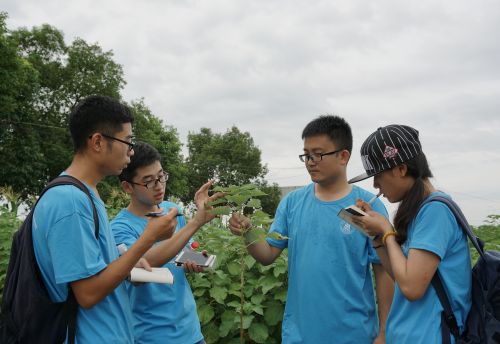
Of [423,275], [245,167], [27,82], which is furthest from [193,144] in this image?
[423,275]

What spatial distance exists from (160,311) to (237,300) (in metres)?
1.33

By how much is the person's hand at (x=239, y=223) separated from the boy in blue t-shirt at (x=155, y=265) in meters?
0.12

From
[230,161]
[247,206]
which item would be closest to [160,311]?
[247,206]

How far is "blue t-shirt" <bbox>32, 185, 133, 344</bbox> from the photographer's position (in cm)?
190

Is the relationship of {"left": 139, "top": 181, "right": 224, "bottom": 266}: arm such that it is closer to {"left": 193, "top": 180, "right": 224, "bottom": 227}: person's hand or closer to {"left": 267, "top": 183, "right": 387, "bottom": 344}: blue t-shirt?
{"left": 193, "top": 180, "right": 224, "bottom": 227}: person's hand

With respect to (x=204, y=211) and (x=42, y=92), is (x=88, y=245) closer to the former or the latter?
(x=204, y=211)

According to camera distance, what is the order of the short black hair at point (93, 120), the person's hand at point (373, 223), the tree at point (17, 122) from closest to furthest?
1. the short black hair at point (93, 120)
2. the person's hand at point (373, 223)
3. the tree at point (17, 122)

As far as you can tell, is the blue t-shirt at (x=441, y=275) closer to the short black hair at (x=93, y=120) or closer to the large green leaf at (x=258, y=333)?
the short black hair at (x=93, y=120)

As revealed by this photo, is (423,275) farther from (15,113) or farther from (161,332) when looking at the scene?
(15,113)

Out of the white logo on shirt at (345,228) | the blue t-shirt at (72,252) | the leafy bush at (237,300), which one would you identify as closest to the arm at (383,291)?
the white logo on shirt at (345,228)

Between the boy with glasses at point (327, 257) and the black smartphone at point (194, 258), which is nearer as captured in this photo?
the boy with glasses at point (327, 257)

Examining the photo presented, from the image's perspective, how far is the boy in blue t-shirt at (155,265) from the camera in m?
2.71

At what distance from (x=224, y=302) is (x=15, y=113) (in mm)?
24409

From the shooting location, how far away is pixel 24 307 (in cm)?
189
